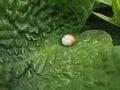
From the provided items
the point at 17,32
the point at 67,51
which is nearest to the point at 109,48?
the point at 67,51

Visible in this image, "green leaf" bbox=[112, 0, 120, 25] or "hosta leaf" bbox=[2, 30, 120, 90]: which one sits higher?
"green leaf" bbox=[112, 0, 120, 25]

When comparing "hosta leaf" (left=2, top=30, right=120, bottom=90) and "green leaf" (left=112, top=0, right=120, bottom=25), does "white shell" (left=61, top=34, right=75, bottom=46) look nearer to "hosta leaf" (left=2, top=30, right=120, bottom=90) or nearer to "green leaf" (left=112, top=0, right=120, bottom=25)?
"hosta leaf" (left=2, top=30, right=120, bottom=90)

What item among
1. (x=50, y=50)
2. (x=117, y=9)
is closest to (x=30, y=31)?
(x=50, y=50)

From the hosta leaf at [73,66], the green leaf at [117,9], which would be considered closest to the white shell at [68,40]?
the hosta leaf at [73,66]

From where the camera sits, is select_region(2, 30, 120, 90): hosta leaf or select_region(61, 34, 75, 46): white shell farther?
select_region(61, 34, 75, 46): white shell

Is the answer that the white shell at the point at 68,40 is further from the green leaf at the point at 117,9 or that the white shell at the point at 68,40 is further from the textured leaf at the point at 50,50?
the green leaf at the point at 117,9

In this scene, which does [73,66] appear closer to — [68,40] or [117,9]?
[68,40]

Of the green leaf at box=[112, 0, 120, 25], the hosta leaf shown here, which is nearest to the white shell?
the hosta leaf

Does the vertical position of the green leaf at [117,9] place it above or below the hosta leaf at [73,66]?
above
